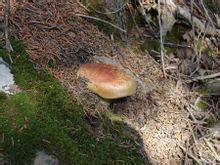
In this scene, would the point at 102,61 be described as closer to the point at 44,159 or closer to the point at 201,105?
the point at 201,105

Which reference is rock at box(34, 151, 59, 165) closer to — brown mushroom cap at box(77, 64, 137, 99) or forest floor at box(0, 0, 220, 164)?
forest floor at box(0, 0, 220, 164)

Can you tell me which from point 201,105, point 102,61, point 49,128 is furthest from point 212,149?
point 49,128

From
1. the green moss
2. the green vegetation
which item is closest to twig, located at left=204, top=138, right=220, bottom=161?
the green moss

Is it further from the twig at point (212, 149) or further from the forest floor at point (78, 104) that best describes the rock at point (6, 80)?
the twig at point (212, 149)

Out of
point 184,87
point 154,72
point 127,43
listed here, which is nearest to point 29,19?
point 127,43

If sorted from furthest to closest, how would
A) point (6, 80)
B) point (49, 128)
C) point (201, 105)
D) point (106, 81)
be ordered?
point (201, 105) → point (106, 81) → point (6, 80) → point (49, 128)

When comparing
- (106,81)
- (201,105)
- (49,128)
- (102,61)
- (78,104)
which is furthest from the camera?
(201,105)

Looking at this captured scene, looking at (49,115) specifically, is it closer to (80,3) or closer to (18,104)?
(18,104)
